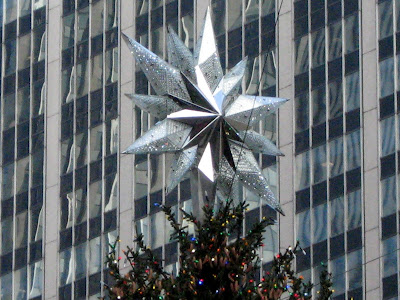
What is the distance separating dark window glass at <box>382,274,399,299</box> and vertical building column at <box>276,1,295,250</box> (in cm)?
419

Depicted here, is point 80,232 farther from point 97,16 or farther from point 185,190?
point 97,16

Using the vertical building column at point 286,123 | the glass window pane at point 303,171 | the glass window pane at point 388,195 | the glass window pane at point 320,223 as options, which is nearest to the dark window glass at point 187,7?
the vertical building column at point 286,123

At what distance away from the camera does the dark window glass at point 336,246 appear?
3012 inches

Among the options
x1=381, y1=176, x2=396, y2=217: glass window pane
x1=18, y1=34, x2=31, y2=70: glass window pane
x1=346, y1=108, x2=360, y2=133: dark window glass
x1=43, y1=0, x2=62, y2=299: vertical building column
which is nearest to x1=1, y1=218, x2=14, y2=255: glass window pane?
x1=43, y1=0, x2=62, y2=299: vertical building column

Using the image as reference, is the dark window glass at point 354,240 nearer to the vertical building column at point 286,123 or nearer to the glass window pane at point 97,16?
the vertical building column at point 286,123

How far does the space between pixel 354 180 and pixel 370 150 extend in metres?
1.31

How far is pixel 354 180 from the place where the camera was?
77000 mm

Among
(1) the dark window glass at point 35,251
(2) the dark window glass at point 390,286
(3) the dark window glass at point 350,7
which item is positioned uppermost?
(3) the dark window glass at point 350,7

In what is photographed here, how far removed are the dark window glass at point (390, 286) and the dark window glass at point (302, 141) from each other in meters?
6.44

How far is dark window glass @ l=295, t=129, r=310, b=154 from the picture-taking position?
78500 millimetres

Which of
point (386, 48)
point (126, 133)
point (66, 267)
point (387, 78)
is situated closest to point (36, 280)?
point (66, 267)

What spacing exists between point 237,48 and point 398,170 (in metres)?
9.05

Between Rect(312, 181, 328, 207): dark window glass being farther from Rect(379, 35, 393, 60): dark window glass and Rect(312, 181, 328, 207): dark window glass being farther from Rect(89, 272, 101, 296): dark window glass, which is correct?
Rect(89, 272, 101, 296): dark window glass

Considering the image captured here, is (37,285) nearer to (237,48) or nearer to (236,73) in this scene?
(237,48)
